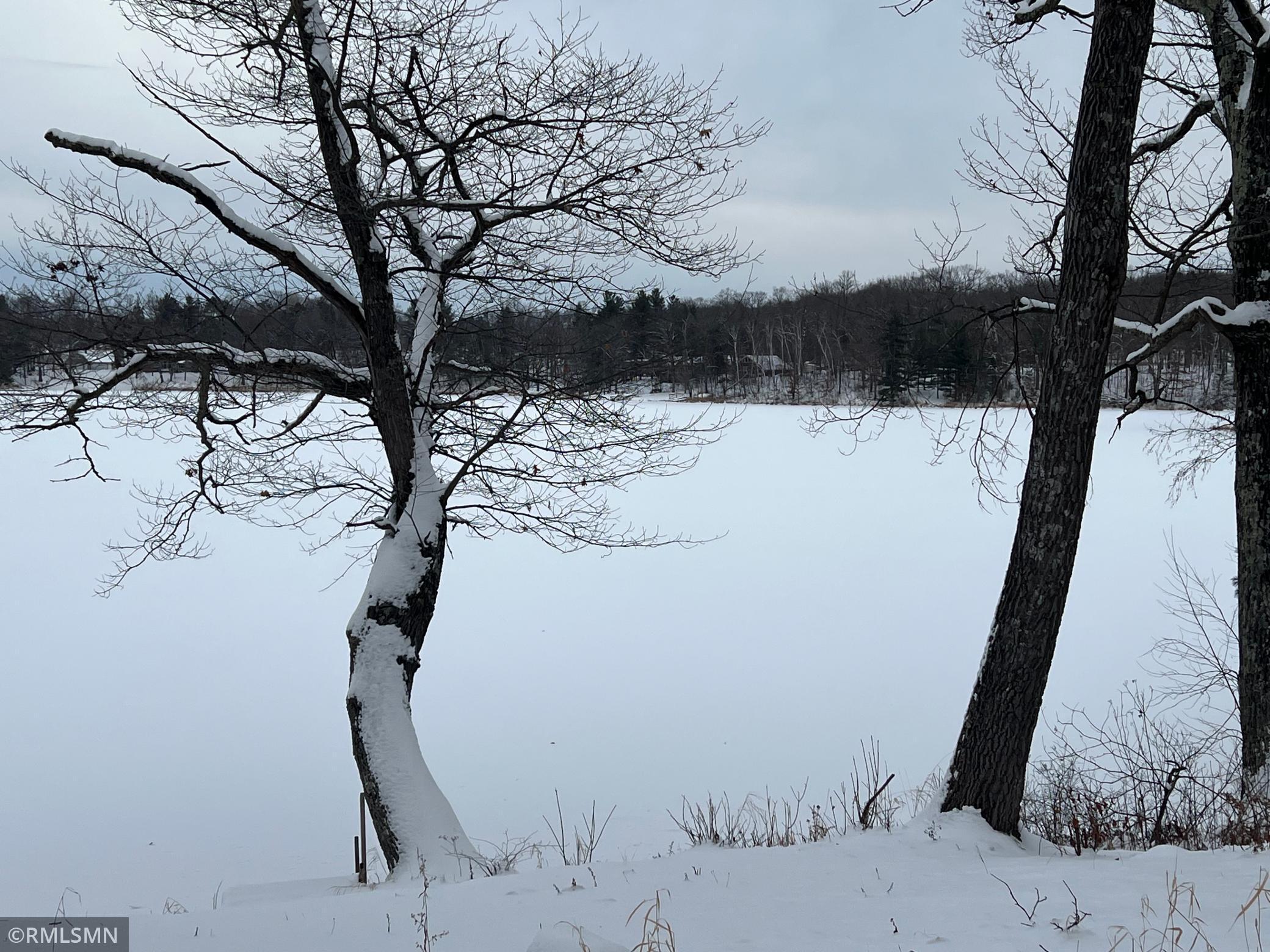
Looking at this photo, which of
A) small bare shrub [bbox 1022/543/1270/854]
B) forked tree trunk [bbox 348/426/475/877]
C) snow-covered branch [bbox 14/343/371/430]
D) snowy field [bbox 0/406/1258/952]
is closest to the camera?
snowy field [bbox 0/406/1258/952]

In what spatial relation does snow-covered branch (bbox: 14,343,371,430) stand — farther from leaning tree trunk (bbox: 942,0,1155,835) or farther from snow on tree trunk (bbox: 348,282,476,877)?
leaning tree trunk (bbox: 942,0,1155,835)

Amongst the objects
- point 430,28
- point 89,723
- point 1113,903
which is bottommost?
point 89,723

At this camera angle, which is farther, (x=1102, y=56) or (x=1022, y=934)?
(x=1102, y=56)

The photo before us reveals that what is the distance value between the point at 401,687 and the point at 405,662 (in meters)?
0.21

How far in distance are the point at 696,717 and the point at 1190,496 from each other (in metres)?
20.8

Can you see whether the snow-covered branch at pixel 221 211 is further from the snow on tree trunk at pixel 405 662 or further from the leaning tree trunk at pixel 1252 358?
the leaning tree trunk at pixel 1252 358

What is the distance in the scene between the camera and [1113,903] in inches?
128

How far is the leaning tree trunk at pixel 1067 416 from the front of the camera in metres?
5.00

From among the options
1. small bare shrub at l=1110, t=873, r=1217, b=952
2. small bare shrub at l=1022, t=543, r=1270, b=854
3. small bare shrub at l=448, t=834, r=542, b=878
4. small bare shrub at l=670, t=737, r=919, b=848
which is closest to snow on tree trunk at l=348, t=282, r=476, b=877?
small bare shrub at l=448, t=834, r=542, b=878

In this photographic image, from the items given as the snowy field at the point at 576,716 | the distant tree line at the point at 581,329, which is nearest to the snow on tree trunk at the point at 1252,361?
the distant tree line at the point at 581,329

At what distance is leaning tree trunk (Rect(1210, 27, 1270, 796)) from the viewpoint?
20.7 ft

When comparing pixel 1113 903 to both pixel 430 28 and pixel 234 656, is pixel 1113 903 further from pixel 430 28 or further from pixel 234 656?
pixel 234 656

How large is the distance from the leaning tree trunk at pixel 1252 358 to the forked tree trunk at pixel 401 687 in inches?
227

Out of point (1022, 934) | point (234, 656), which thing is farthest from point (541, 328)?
point (234, 656)
